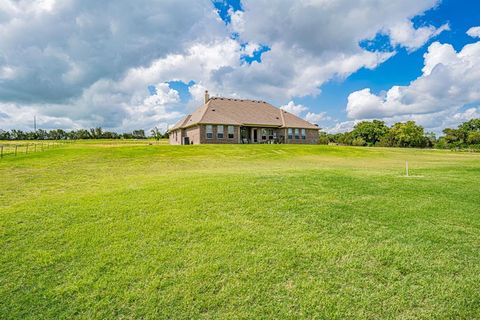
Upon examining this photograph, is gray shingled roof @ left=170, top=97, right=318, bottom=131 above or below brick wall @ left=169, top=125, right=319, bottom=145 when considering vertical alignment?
above

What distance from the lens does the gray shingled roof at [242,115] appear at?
36.6m

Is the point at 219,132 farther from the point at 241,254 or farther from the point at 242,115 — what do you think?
the point at 241,254

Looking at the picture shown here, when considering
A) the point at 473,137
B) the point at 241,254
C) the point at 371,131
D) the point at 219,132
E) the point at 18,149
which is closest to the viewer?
the point at 241,254

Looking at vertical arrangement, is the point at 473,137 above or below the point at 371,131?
below

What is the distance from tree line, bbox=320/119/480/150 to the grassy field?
4985 centimetres

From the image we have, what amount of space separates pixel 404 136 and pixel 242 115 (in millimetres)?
43477

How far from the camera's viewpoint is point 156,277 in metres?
3.89

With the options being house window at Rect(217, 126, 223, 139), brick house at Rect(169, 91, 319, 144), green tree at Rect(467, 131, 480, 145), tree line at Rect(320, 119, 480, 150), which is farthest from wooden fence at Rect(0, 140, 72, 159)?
green tree at Rect(467, 131, 480, 145)

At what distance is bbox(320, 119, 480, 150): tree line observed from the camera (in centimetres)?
6281

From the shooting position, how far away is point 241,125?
123ft

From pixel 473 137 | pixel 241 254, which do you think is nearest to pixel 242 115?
pixel 241 254

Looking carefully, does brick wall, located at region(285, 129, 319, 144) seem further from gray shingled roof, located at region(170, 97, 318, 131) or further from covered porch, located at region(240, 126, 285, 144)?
covered porch, located at region(240, 126, 285, 144)

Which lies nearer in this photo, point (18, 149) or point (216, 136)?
point (18, 149)

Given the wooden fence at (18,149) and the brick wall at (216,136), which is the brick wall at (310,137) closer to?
the brick wall at (216,136)
